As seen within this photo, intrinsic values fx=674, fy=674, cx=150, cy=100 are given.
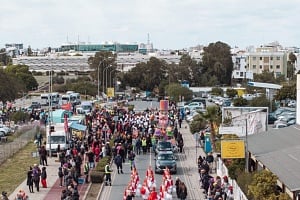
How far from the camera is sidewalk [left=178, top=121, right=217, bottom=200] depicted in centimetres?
2952

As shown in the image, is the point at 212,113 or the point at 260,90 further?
the point at 260,90

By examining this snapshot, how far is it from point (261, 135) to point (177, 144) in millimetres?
7696

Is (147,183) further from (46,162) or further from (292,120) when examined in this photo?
(292,120)

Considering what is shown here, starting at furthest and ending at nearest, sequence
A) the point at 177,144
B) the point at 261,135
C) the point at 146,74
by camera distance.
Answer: the point at 146,74 → the point at 177,144 → the point at 261,135

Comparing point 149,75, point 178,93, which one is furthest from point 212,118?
point 149,75

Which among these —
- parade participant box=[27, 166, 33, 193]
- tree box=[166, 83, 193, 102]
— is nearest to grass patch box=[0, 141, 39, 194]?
parade participant box=[27, 166, 33, 193]

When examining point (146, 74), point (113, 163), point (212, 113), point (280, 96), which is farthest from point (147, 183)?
point (146, 74)

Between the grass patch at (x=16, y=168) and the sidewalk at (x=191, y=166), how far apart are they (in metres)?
8.15

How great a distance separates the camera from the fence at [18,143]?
135 ft

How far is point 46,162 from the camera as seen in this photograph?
37812 millimetres

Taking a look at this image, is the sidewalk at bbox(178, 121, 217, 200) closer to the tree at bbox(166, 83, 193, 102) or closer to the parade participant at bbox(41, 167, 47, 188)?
the parade participant at bbox(41, 167, 47, 188)

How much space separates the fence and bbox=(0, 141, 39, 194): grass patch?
295mm

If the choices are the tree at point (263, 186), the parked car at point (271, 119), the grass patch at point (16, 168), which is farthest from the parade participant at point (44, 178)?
the parked car at point (271, 119)

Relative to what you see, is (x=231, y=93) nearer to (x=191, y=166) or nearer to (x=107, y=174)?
(x=191, y=166)
